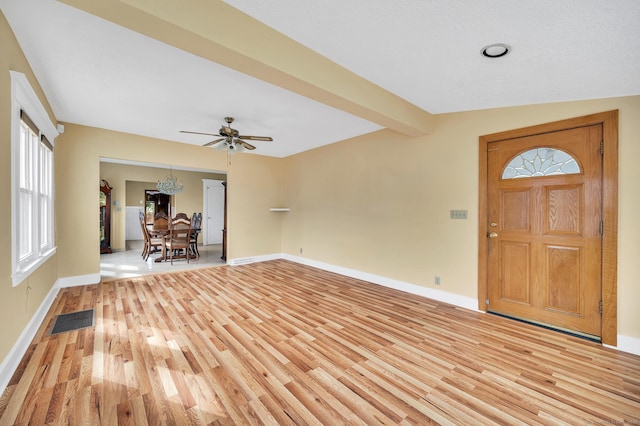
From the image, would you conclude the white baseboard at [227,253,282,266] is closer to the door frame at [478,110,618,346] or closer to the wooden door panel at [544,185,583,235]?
the wooden door panel at [544,185,583,235]

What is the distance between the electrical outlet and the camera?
3.34 metres

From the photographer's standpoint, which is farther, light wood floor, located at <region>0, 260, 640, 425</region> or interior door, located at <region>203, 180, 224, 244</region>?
interior door, located at <region>203, 180, 224, 244</region>

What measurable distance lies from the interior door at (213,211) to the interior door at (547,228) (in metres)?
8.04

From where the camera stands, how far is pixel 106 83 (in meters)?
2.70

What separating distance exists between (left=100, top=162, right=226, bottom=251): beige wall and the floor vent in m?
5.62

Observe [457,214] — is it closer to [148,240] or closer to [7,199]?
[7,199]

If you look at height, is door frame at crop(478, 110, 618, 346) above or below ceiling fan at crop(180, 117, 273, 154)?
below

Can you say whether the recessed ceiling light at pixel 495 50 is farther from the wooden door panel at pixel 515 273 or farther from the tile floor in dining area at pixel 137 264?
the tile floor in dining area at pixel 137 264

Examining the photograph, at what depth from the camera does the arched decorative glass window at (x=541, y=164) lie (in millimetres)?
2656

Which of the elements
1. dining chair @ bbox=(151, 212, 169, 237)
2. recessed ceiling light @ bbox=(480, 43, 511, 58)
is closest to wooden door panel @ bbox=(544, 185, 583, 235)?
recessed ceiling light @ bbox=(480, 43, 511, 58)

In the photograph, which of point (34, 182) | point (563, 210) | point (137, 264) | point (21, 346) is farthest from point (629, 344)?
point (137, 264)

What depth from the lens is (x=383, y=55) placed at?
2.12 meters

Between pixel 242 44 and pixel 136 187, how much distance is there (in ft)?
30.8

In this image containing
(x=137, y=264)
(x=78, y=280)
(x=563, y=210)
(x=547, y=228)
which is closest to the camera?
(x=563, y=210)
